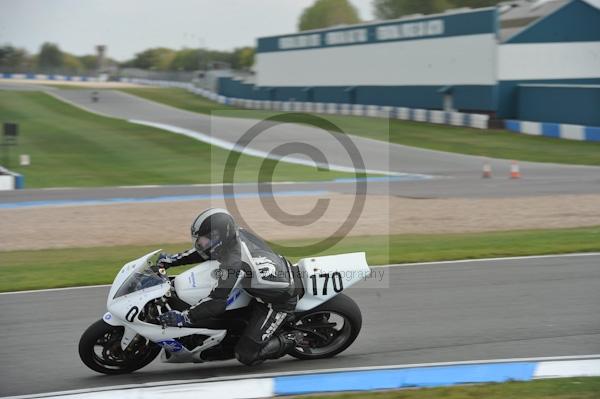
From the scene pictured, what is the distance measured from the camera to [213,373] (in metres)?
7.25

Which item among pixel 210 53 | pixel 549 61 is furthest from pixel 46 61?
pixel 549 61

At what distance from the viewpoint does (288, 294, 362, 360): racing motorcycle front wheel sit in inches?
294

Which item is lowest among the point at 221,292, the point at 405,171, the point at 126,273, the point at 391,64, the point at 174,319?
the point at 405,171

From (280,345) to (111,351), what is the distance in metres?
1.52

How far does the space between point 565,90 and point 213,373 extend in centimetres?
3275

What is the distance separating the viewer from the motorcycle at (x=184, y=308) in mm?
6801

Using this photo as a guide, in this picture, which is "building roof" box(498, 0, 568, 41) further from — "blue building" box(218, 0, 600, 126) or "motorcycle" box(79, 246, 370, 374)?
"motorcycle" box(79, 246, 370, 374)

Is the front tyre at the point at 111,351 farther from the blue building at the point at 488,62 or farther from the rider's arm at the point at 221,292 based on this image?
the blue building at the point at 488,62

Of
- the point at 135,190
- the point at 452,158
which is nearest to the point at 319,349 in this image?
the point at 135,190

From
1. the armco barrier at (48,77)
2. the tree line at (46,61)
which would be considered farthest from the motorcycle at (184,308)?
the armco barrier at (48,77)

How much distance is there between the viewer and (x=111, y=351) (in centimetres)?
700

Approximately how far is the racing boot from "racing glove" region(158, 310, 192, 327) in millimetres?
771

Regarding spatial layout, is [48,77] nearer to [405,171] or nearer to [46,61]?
[46,61]

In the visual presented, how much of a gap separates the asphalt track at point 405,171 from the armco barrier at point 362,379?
1366cm
